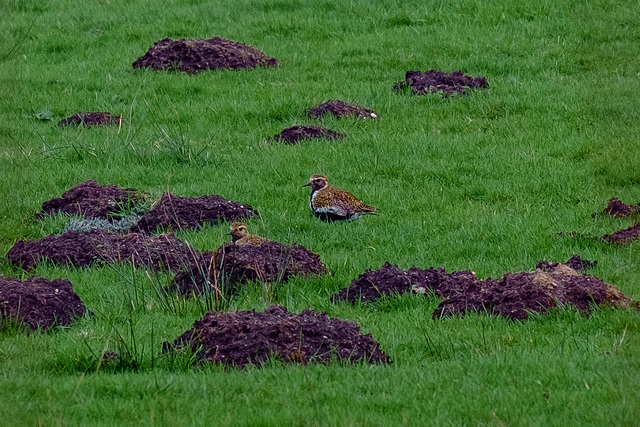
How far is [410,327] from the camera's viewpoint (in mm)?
7824

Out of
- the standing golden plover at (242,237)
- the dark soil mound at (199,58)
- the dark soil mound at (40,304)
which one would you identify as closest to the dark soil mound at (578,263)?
the standing golden plover at (242,237)

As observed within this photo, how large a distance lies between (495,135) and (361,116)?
6.42 feet

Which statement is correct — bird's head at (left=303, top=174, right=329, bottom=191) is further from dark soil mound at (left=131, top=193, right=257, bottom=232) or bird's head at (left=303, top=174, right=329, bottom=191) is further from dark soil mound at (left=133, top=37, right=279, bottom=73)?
dark soil mound at (left=133, top=37, right=279, bottom=73)

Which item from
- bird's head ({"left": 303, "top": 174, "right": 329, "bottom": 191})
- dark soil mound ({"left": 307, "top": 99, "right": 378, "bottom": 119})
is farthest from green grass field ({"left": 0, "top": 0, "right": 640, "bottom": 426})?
bird's head ({"left": 303, "top": 174, "right": 329, "bottom": 191})

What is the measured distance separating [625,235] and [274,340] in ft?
15.2

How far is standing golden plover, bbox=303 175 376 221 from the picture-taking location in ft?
36.1

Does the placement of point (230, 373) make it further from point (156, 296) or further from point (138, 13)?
point (138, 13)

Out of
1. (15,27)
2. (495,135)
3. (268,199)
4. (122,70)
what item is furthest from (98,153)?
(15,27)

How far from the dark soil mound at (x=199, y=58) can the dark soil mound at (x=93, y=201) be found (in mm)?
5616

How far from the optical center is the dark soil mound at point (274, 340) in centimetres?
680

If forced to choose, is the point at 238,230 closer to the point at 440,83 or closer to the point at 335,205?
the point at 335,205

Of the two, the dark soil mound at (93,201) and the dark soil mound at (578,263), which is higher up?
the dark soil mound at (578,263)

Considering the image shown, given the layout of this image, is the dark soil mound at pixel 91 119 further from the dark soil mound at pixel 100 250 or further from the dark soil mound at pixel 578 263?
the dark soil mound at pixel 578 263

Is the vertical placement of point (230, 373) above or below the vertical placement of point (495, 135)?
above
